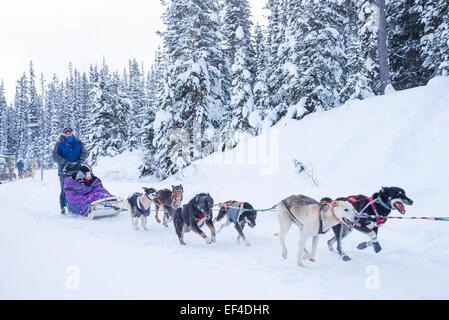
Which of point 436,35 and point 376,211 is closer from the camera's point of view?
point 376,211

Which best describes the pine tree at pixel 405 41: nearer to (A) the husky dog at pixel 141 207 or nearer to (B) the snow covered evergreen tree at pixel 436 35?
(B) the snow covered evergreen tree at pixel 436 35

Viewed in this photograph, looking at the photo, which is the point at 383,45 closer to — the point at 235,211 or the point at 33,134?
the point at 235,211

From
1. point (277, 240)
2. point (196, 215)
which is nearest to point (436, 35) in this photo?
point (277, 240)

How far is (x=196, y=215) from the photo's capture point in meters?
5.41

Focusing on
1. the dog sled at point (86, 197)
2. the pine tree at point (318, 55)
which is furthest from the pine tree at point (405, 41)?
the dog sled at point (86, 197)

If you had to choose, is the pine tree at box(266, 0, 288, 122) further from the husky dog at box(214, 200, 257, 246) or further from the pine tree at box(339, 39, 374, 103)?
the husky dog at box(214, 200, 257, 246)

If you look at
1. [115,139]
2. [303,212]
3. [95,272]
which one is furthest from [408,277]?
[115,139]

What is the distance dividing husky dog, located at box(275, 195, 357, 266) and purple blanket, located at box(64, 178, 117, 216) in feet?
18.2

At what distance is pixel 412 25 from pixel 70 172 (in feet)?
72.2

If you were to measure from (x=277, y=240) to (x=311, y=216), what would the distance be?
1771 mm

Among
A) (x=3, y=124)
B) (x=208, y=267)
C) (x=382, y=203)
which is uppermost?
(x=3, y=124)

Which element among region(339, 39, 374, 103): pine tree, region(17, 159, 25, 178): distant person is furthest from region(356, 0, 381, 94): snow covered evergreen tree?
region(17, 159, 25, 178): distant person

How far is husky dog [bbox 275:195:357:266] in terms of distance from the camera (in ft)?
13.1

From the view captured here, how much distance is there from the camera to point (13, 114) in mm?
69125
